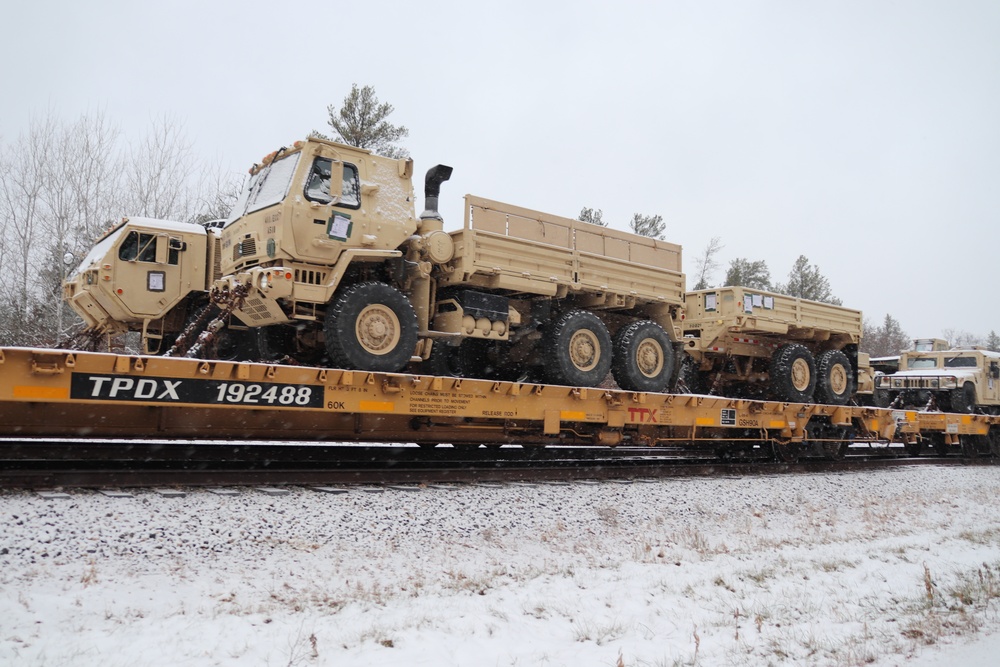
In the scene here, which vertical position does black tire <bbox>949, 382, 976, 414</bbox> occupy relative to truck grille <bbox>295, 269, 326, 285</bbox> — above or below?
below

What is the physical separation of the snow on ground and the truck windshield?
3411 mm

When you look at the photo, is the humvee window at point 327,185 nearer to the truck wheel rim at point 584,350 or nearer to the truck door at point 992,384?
the truck wheel rim at point 584,350

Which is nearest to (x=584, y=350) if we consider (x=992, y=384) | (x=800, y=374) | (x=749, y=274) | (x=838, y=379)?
(x=800, y=374)

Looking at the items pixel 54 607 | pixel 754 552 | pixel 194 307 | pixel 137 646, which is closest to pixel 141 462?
pixel 54 607

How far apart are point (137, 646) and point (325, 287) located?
455 centimetres

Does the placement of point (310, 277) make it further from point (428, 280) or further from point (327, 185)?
point (428, 280)

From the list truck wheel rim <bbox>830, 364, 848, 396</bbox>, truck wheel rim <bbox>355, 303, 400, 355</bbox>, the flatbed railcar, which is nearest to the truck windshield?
truck wheel rim <bbox>355, 303, 400, 355</bbox>

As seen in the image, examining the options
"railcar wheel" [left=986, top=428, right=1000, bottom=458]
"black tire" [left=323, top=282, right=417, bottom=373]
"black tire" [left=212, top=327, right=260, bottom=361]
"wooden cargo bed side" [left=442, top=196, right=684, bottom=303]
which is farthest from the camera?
"railcar wheel" [left=986, top=428, right=1000, bottom=458]

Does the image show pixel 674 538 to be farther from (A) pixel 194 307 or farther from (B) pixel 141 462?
(A) pixel 194 307

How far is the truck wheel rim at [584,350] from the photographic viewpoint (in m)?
9.76

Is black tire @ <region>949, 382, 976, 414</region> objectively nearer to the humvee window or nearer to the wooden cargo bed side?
the wooden cargo bed side

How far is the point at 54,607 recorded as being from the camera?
410cm

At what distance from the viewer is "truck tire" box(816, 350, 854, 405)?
13.6m

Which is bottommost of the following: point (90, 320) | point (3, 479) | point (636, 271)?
point (3, 479)
